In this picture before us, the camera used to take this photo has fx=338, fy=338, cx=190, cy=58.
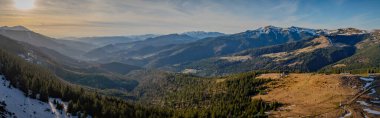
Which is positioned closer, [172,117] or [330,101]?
[330,101]

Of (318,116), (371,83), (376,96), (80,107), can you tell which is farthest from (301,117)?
(80,107)

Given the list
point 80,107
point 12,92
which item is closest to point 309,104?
point 80,107

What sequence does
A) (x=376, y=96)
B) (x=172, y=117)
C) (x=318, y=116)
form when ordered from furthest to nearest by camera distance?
(x=172, y=117) → (x=376, y=96) → (x=318, y=116)

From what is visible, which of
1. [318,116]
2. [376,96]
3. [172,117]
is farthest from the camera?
[172,117]

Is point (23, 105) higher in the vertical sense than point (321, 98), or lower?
lower

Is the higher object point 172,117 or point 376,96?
point 376,96

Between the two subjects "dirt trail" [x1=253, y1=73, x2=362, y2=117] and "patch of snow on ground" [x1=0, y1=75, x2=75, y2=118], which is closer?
"dirt trail" [x1=253, y1=73, x2=362, y2=117]

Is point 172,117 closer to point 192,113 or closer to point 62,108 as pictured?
point 192,113

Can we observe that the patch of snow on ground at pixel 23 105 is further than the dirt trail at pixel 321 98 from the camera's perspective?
Yes

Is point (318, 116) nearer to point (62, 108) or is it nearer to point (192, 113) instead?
point (192, 113)

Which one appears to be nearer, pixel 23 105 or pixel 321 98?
pixel 23 105
